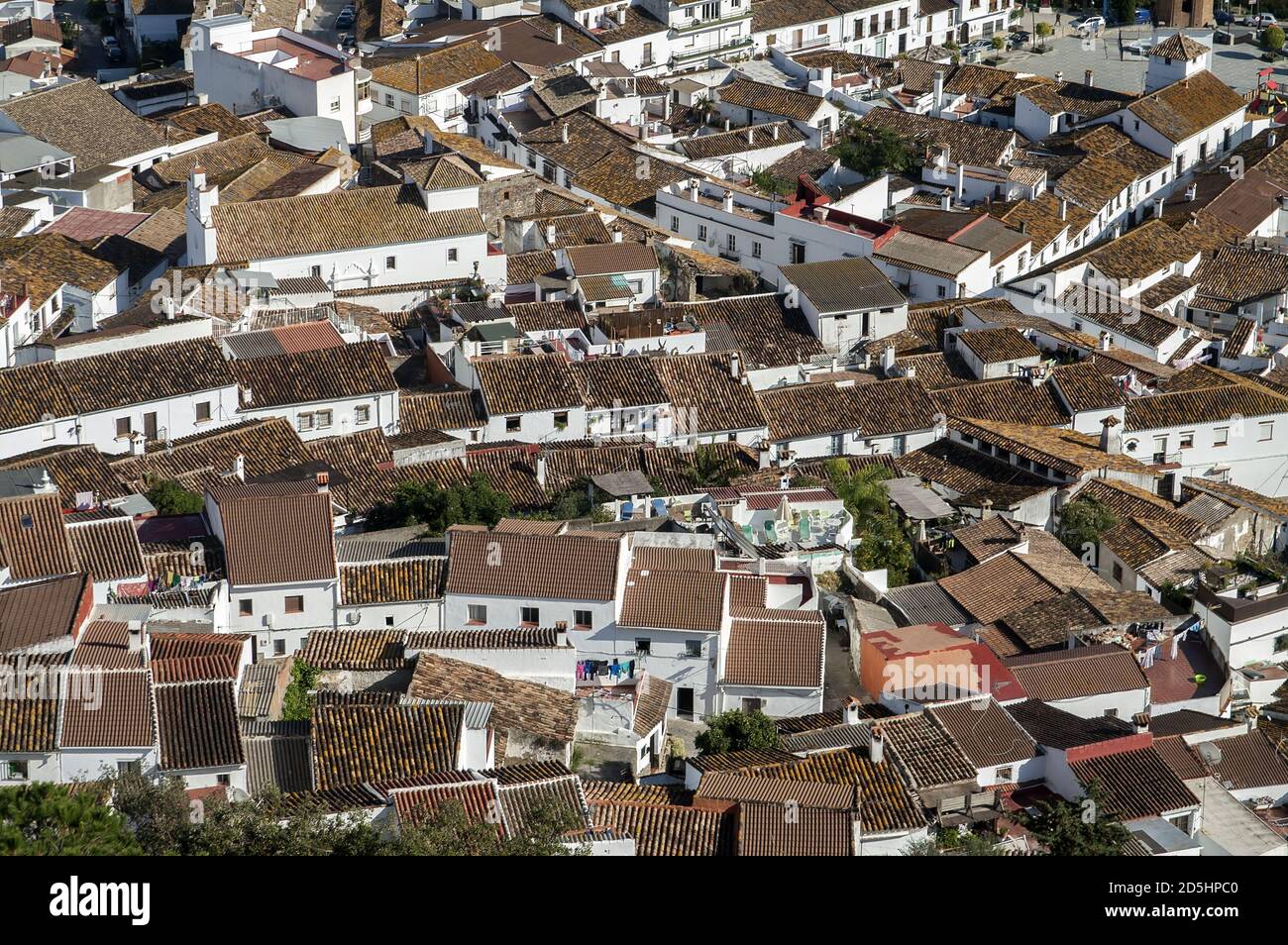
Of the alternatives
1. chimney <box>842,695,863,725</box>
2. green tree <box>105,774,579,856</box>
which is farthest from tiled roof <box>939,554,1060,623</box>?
green tree <box>105,774,579,856</box>

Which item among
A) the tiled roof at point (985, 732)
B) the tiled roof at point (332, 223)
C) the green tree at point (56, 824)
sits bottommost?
the tiled roof at point (332, 223)

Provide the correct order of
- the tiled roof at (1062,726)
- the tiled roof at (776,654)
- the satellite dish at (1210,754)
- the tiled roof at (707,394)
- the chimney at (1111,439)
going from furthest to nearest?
the chimney at (1111,439) < the tiled roof at (707,394) < the tiled roof at (776,654) < the satellite dish at (1210,754) < the tiled roof at (1062,726)

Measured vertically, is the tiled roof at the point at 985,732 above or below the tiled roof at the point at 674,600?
below

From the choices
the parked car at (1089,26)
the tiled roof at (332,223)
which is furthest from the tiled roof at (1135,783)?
the parked car at (1089,26)

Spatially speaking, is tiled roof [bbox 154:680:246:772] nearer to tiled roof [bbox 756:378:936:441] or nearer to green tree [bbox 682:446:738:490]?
green tree [bbox 682:446:738:490]

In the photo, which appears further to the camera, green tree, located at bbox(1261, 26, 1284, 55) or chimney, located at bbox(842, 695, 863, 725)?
green tree, located at bbox(1261, 26, 1284, 55)

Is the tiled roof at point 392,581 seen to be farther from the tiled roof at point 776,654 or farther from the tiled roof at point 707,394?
the tiled roof at point 707,394
